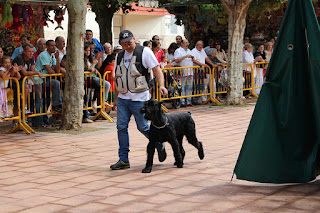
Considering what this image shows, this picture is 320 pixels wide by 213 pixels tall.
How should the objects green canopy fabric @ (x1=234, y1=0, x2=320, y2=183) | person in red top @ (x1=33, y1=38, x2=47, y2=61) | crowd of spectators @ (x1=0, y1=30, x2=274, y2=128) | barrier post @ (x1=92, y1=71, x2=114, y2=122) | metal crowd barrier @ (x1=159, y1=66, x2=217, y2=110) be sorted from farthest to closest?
metal crowd barrier @ (x1=159, y1=66, x2=217, y2=110), barrier post @ (x1=92, y1=71, x2=114, y2=122), person in red top @ (x1=33, y1=38, x2=47, y2=61), crowd of spectators @ (x1=0, y1=30, x2=274, y2=128), green canopy fabric @ (x1=234, y1=0, x2=320, y2=183)

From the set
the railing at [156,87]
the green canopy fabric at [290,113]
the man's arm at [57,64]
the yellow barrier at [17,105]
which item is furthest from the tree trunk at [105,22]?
the green canopy fabric at [290,113]

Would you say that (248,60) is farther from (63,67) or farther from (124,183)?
(124,183)

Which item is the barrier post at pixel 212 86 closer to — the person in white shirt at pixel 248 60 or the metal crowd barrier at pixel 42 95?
the person in white shirt at pixel 248 60

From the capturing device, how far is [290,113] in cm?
661

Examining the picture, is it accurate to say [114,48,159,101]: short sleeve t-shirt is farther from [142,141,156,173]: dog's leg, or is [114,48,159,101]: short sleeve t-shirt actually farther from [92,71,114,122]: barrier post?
[92,71,114,122]: barrier post

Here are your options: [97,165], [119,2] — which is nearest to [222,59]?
[119,2]

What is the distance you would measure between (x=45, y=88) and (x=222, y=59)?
7261 millimetres

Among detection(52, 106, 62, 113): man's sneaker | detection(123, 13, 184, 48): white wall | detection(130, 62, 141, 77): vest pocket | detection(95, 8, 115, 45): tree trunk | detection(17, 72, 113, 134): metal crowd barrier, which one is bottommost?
detection(52, 106, 62, 113): man's sneaker

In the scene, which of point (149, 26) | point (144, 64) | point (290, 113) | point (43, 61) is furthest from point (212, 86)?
point (149, 26)

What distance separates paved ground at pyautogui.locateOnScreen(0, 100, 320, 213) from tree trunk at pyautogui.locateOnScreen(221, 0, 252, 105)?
538cm

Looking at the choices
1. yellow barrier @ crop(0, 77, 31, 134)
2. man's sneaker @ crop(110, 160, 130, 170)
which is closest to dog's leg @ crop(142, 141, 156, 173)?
man's sneaker @ crop(110, 160, 130, 170)

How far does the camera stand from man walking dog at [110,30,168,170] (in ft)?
26.1

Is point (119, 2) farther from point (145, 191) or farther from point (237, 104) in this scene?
point (145, 191)

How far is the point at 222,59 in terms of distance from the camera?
18.0 metres
